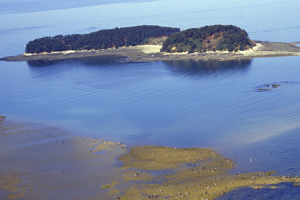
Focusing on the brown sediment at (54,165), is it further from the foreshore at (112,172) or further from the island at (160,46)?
the island at (160,46)

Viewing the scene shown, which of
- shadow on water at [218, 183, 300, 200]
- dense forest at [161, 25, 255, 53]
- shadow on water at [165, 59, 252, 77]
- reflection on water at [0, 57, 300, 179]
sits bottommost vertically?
shadow on water at [218, 183, 300, 200]

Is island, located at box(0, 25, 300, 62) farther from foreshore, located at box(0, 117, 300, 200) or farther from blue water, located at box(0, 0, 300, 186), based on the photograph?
foreshore, located at box(0, 117, 300, 200)

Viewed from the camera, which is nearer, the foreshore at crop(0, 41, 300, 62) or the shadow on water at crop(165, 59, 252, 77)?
the shadow on water at crop(165, 59, 252, 77)

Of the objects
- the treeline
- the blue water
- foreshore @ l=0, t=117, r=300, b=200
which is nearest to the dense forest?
the blue water

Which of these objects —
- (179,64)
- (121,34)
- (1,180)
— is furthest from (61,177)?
(121,34)

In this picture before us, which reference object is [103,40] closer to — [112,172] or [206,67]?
[206,67]

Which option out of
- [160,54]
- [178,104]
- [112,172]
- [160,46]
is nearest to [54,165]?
[112,172]

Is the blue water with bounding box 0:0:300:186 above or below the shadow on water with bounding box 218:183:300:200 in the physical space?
above
